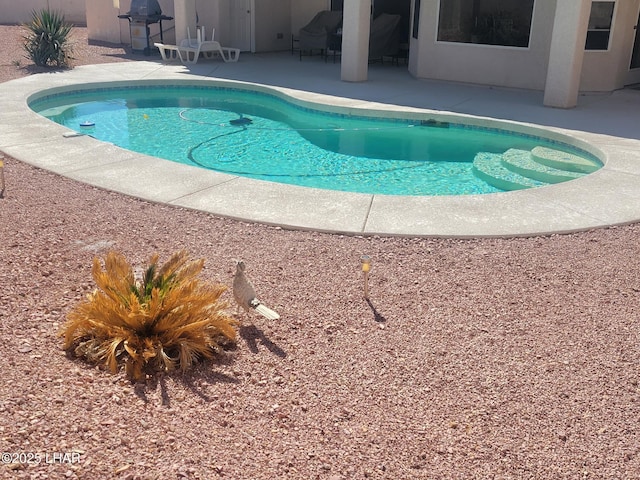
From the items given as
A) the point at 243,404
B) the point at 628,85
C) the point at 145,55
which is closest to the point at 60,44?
the point at 145,55

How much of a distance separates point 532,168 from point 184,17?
12.3 m

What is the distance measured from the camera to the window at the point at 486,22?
14055 mm

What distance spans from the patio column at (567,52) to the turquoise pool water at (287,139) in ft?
7.10

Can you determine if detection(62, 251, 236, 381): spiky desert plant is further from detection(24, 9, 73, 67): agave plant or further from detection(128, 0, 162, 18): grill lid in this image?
detection(128, 0, 162, 18): grill lid

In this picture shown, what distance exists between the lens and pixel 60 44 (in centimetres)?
1573

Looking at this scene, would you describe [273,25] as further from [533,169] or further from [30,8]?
[30,8]

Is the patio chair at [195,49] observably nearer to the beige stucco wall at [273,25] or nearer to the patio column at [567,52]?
the beige stucco wall at [273,25]

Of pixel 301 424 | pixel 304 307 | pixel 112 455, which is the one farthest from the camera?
pixel 304 307

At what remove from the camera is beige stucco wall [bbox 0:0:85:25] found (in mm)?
28000

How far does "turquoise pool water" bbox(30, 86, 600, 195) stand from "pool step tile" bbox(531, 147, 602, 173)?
765mm

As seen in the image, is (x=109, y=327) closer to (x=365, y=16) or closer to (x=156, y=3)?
(x=365, y=16)

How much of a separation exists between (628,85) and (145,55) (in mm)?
12976

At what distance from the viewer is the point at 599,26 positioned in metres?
13.8

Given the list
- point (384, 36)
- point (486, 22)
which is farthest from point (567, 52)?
point (384, 36)
